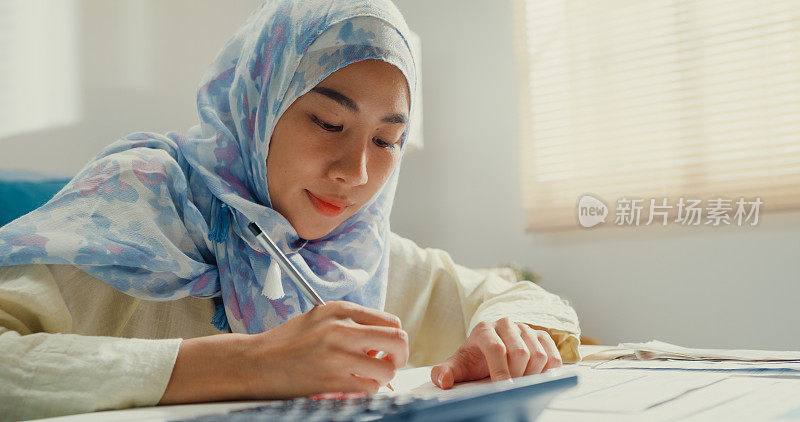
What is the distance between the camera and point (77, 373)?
1.89ft

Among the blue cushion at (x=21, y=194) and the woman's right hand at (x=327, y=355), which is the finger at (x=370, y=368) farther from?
the blue cushion at (x=21, y=194)

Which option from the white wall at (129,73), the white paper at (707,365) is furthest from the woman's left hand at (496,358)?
the white wall at (129,73)

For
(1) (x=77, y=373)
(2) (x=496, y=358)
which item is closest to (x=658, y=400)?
(2) (x=496, y=358)

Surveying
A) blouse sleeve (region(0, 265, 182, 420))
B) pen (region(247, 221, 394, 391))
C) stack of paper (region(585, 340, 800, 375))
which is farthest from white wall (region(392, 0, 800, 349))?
blouse sleeve (region(0, 265, 182, 420))

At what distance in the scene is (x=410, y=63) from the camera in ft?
3.24

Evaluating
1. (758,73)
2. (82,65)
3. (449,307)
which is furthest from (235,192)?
(758,73)

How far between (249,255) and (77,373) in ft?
1.24

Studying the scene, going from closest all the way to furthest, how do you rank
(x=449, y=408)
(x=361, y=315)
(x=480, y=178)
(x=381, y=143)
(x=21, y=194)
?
(x=449, y=408), (x=361, y=315), (x=381, y=143), (x=21, y=194), (x=480, y=178)

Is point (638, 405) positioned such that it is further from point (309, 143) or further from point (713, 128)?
point (713, 128)

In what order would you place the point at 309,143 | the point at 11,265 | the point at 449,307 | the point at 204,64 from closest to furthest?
the point at 11,265 < the point at 309,143 < the point at 449,307 < the point at 204,64

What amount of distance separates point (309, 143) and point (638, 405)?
0.58 m

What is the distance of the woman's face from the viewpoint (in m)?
0.92

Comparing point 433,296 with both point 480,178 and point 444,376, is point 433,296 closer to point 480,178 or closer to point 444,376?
point 444,376

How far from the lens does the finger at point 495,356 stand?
69cm
